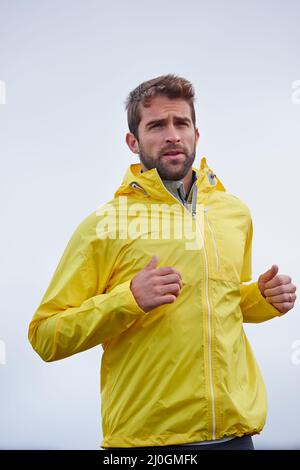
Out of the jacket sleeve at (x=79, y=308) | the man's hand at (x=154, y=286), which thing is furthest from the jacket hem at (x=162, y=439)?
the man's hand at (x=154, y=286)

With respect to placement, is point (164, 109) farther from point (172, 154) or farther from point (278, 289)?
point (278, 289)

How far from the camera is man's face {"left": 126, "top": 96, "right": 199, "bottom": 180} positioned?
14.1ft

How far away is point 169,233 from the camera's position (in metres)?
4.12

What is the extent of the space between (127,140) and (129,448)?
2168 mm

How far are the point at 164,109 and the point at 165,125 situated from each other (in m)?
0.13

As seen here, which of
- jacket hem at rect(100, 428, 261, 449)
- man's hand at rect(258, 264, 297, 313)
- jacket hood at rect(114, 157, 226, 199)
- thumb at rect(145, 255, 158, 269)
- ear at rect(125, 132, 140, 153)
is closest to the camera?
jacket hem at rect(100, 428, 261, 449)

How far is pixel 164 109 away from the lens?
14.5 ft

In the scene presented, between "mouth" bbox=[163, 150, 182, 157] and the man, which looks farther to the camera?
"mouth" bbox=[163, 150, 182, 157]

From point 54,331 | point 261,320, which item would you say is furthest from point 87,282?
point 261,320

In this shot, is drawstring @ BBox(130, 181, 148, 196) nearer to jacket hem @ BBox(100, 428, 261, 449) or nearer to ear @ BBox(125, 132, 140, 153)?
ear @ BBox(125, 132, 140, 153)

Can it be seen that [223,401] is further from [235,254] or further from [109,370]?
[235,254]

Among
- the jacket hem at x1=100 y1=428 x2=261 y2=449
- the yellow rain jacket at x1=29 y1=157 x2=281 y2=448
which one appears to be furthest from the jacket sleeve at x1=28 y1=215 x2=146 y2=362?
the jacket hem at x1=100 y1=428 x2=261 y2=449

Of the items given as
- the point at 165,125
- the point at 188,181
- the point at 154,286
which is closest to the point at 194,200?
the point at 188,181

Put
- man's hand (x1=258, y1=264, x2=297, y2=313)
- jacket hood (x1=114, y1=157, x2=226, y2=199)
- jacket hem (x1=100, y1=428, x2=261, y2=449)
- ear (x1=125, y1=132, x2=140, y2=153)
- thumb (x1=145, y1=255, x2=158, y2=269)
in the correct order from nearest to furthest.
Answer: jacket hem (x1=100, y1=428, x2=261, y2=449) < thumb (x1=145, y1=255, x2=158, y2=269) < jacket hood (x1=114, y1=157, x2=226, y2=199) < man's hand (x1=258, y1=264, x2=297, y2=313) < ear (x1=125, y1=132, x2=140, y2=153)
